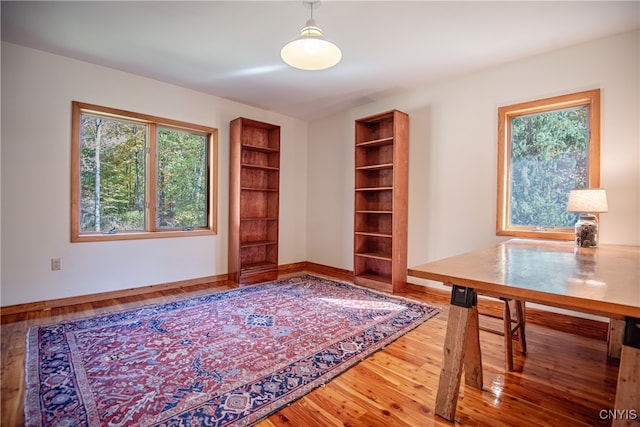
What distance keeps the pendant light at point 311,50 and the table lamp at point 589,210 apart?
7.01ft

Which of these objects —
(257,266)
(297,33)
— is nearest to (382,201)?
(257,266)

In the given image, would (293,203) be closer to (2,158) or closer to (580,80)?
(2,158)

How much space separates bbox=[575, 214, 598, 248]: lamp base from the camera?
2.21 meters

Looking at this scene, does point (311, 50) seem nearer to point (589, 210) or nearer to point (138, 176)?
point (589, 210)

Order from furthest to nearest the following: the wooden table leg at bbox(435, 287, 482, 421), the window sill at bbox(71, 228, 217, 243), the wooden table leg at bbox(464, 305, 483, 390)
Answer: the window sill at bbox(71, 228, 217, 243)
the wooden table leg at bbox(464, 305, 483, 390)
the wooden table leg at bbox(435, 287, 482, 421)

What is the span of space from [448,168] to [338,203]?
1.79 metres

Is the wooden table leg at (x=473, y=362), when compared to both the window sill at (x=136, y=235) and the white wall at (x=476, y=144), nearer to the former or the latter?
the white wall at (x=476, y=144)

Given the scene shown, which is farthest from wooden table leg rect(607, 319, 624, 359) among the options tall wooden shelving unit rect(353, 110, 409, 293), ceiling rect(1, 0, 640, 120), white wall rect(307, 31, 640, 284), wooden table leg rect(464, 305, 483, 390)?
ceiling rect(1, 0, 640, 120)

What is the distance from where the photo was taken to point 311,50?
7.07 feet

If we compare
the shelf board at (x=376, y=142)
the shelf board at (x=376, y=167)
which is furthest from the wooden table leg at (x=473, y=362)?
the shelf board at (x=376, y=142)

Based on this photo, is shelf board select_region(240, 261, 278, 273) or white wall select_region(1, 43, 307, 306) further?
shelf board select_region(240, 261, 278, 273)

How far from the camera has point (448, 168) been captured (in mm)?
3510

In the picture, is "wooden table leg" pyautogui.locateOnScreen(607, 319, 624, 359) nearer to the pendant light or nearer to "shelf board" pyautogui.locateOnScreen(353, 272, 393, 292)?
"shelf board" pyautogui.locateOnScreen(353, 272, 393, 292)

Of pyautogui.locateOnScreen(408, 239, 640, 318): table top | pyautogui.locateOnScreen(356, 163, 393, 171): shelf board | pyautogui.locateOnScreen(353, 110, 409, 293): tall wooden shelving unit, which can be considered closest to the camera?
pyautogui.locateOnScreen(408, 239, 640, 318): table top
